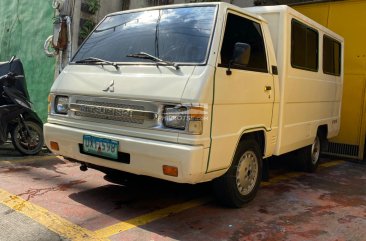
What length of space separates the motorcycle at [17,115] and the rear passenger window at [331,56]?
4543 mm

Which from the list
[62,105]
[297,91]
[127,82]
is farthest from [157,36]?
[297,91]

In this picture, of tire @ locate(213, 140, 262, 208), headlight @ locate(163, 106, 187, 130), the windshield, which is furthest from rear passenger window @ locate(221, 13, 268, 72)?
tire @ locate(213, 140, 262, 208)

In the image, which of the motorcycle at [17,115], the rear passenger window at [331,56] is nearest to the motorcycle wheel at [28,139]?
the motorcycle at [17,115]

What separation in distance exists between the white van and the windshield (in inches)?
0.5

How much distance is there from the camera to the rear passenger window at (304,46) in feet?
16.9

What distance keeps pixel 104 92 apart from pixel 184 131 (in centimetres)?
95

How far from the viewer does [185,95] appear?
140 inches

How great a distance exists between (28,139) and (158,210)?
3.15 m

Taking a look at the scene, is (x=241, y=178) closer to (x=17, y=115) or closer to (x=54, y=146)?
(x=54, y=146)

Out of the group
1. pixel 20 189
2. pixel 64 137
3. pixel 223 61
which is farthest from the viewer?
pixel 20 189

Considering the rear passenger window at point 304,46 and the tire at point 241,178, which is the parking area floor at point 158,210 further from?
the rear passenger window at point 304,46

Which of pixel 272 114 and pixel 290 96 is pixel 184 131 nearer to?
pixel 272 114

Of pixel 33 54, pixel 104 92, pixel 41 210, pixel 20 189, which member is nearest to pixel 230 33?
pixel 104 92

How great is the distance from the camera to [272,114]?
15.6ft
